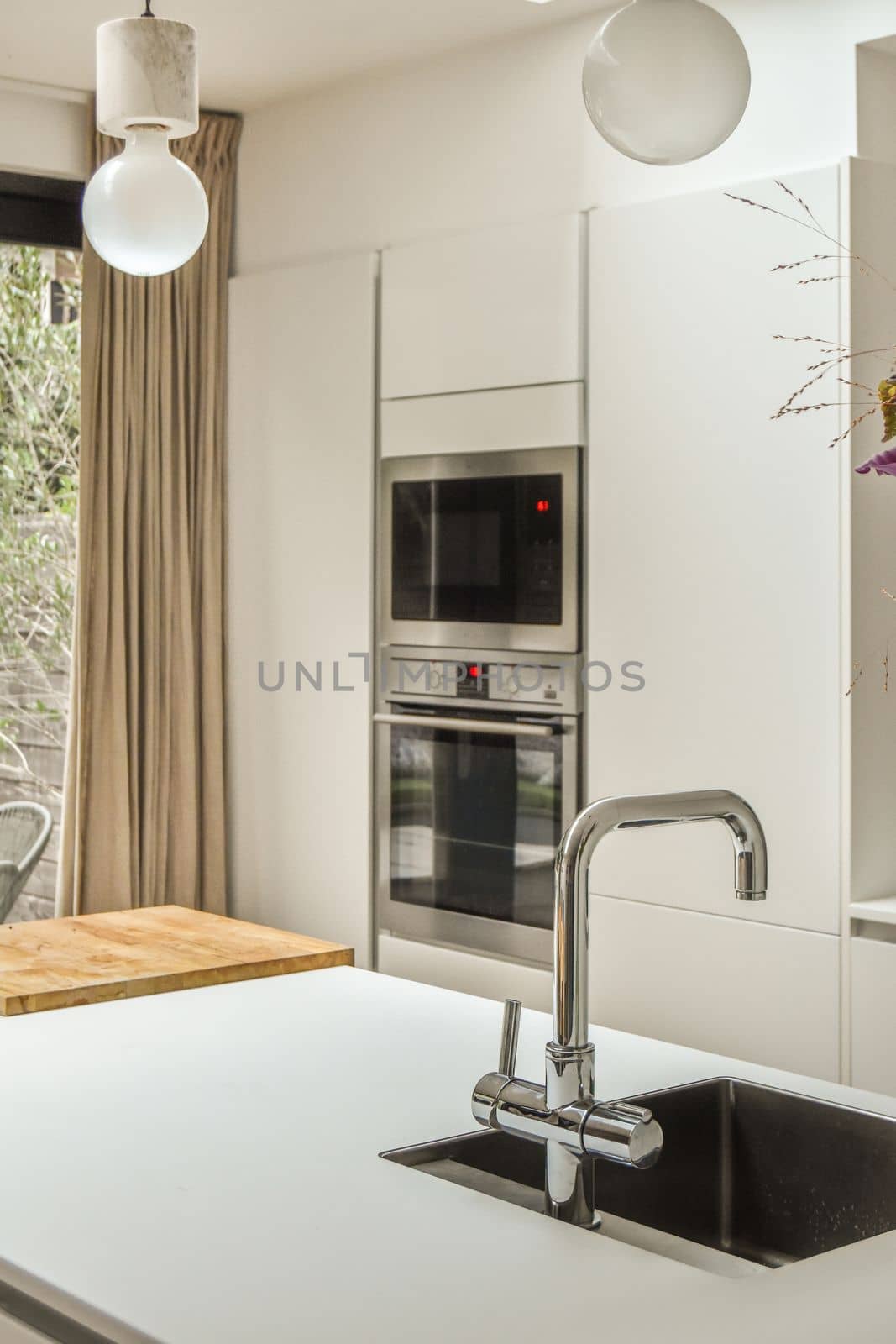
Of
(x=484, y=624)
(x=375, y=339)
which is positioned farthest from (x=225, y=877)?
(x=375, y=339)

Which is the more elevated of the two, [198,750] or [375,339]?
[375,339]

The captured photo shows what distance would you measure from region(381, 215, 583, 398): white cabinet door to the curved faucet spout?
2.11 meters

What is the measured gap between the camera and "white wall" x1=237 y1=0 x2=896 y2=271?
3.00 m

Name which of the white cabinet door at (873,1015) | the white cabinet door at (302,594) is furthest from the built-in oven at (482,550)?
the white cabinet door at (873,1015)

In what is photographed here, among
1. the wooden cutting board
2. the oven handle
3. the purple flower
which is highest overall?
the purple flower

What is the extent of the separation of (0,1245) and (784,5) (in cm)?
270

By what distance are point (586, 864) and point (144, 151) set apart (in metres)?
1.10

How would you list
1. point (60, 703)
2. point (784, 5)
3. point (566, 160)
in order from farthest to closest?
1. point (60, 703)
2. point (566, 160)
3. point (784, 5)

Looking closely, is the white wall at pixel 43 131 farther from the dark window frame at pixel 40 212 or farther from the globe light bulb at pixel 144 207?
the globe light bulb at pixel 144 207

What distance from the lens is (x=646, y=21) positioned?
1535 millimetres

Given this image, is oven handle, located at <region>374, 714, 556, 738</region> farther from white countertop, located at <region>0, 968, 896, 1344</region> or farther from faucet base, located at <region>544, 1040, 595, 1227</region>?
faucet base, located at <region>544, 1040, 595, 1227</region>

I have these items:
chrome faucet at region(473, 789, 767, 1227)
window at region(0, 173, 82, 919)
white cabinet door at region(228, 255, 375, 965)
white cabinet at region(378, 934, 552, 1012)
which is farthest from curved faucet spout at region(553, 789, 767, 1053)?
window at region(0, 173, 82, 919)

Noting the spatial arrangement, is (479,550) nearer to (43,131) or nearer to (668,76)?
(43,131)

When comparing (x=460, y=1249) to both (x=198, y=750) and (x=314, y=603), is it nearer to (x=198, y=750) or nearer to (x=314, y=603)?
(x=314, y=603)
